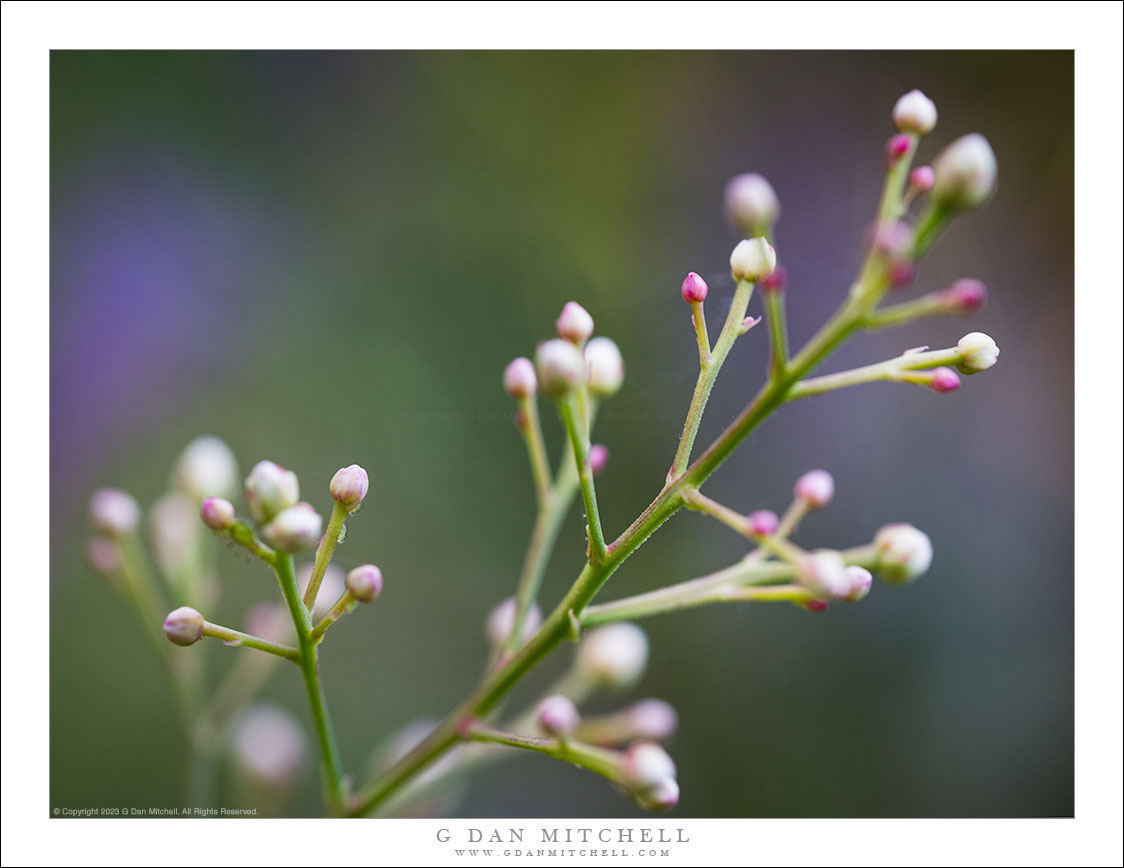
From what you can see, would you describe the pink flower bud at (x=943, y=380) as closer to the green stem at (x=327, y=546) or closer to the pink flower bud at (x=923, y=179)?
the pink flower bud at (x=923, y=179)

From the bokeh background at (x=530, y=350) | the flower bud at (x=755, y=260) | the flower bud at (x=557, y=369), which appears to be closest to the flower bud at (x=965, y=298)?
the flower bud at (x=755, y=260)

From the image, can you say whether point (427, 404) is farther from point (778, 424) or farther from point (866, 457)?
point (866, 457)

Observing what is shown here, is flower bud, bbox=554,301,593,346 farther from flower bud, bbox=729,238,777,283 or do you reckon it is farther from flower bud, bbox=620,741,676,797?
flower bud, bbox=620,741,676,797

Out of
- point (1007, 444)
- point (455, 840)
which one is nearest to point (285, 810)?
point (455, 840)

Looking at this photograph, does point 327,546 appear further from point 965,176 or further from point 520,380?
point 965,176

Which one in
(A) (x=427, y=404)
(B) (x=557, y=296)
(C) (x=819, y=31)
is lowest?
(A) (x=427, y=404)

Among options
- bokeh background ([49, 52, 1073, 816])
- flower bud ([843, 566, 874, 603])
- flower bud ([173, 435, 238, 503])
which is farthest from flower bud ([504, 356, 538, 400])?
bokeh background ([49, 52, 1073, 816])

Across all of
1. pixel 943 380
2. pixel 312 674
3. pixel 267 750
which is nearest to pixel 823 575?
pixel 943 380
